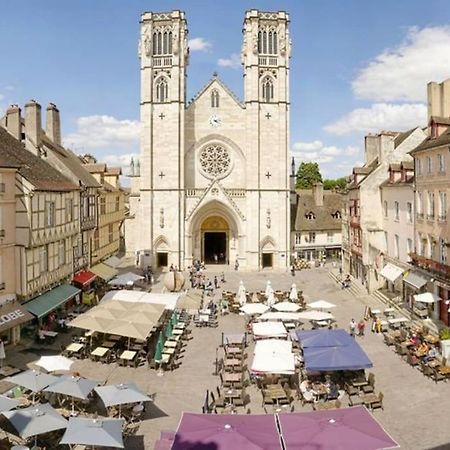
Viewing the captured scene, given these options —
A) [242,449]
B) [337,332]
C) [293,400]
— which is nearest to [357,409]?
[242,449]

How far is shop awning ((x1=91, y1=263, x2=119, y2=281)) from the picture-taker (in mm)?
39031

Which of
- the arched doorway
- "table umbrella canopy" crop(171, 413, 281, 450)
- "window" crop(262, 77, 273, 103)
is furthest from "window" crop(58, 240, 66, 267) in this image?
"window" crop(262, 77, 273, 103)

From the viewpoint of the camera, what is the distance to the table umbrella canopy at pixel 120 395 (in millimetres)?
15773

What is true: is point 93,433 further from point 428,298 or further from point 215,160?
point 215,160

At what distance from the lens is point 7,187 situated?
24.7 metres

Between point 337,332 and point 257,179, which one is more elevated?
point 257,179

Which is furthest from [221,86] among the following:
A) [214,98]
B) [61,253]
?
[61,253]

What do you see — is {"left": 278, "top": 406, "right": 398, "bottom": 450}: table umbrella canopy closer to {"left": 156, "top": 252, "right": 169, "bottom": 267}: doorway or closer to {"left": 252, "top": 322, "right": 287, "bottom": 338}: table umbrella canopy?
{"left": 252, "top": 322, "right": 287, "bottom": 338}: table umbrella canopy

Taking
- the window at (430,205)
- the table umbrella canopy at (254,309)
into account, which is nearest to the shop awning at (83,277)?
the table umbrella canopy at (254,309)

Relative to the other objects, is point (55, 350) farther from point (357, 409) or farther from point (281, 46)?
point (281, 46)

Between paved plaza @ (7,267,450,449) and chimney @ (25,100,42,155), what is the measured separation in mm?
14467

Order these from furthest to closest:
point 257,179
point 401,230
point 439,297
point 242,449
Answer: point 257,179 → point 401,230 → point 439,297 → point 242,449

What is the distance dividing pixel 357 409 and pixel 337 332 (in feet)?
26.3

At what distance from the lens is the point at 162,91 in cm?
5578
